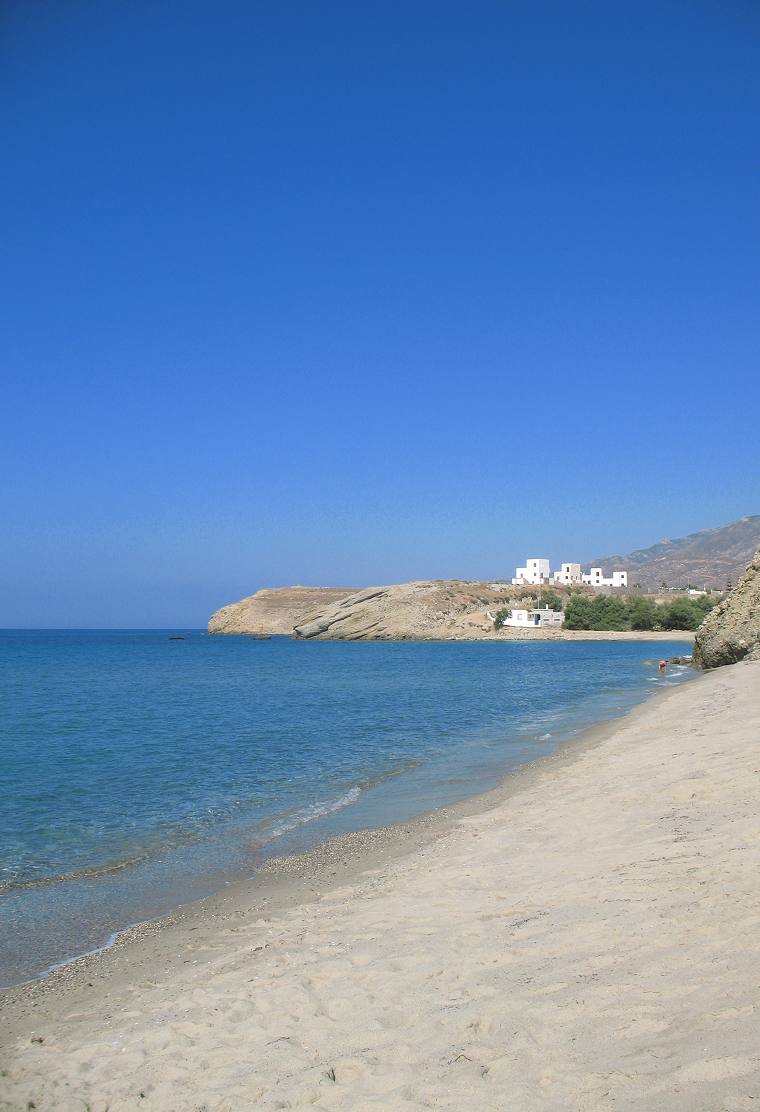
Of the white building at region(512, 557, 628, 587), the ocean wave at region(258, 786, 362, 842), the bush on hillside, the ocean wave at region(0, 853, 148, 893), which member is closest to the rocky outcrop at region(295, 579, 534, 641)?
the bush on hillside

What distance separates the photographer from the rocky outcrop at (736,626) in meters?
34.4

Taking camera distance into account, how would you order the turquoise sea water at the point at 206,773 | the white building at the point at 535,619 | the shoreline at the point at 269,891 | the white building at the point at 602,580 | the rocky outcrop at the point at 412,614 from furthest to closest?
the white building at the point at 602,580, the rocky outcrop at the point at 412,614, the white building at the point at 535,619, the turquoise sea water at the point at 206,773, the shoreline at the point at 269,891

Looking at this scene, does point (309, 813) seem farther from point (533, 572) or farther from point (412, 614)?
point (533, 572)

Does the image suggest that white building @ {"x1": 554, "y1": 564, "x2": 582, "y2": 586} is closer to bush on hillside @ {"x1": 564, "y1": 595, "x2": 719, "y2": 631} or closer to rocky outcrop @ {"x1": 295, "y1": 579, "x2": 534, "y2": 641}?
rocky outcrop @ {"x1": 295, "y1": 579, "x2": 534, "y2": 641}

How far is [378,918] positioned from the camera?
7.60m

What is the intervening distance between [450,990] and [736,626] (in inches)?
1353

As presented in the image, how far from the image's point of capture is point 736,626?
36.0m

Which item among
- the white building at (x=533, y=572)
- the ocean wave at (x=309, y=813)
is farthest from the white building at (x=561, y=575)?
the ocean wave at (x=309, y=813)

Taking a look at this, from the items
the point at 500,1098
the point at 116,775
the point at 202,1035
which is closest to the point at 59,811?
the point at 116,775

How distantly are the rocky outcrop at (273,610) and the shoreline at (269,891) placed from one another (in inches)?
5835

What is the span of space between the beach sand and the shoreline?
53mm

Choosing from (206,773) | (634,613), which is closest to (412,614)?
(634,613)

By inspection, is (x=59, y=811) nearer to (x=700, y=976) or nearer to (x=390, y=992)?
(x=390, y=992)

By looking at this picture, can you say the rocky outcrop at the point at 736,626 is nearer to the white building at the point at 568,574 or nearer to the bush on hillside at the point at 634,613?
the bush on hillside at the point at 634,613
